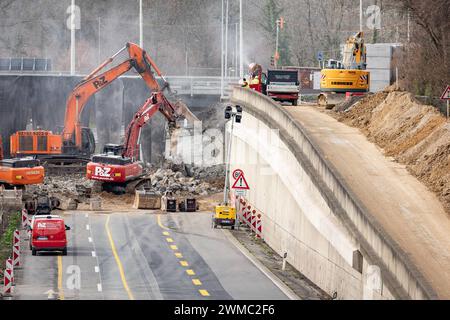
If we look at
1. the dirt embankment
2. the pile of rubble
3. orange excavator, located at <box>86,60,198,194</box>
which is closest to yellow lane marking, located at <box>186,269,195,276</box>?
the dirt embankment

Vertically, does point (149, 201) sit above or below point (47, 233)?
above

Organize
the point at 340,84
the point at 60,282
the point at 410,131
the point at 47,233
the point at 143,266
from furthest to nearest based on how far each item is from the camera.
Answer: the point at 340,84 → the point at 410,131 → the point at 47,233 → the point at 143,266 → the point at 60,282

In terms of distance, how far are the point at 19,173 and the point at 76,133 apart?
18.4 metres

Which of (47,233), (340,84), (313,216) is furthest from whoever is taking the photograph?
(340,84)

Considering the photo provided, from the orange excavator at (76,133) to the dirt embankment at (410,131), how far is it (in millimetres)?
27801

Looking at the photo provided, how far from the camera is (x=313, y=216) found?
157 feet

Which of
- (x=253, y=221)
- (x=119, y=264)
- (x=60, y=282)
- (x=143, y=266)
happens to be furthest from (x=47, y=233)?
(x=253, y=221)

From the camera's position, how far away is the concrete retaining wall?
38375 millimetres

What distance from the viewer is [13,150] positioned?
86375mm

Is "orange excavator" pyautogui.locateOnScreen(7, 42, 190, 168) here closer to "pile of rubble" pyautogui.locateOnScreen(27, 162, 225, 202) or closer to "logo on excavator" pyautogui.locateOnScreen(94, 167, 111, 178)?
"pile of rubble" pyautogui.locateOnScreen(27, 162, 225, 202)

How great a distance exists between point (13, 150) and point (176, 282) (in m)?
41.0

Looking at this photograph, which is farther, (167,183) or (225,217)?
(167,183)

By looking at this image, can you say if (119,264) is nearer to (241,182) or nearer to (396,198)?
(241,182)

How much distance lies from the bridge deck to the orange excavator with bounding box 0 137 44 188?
18.8 metres
